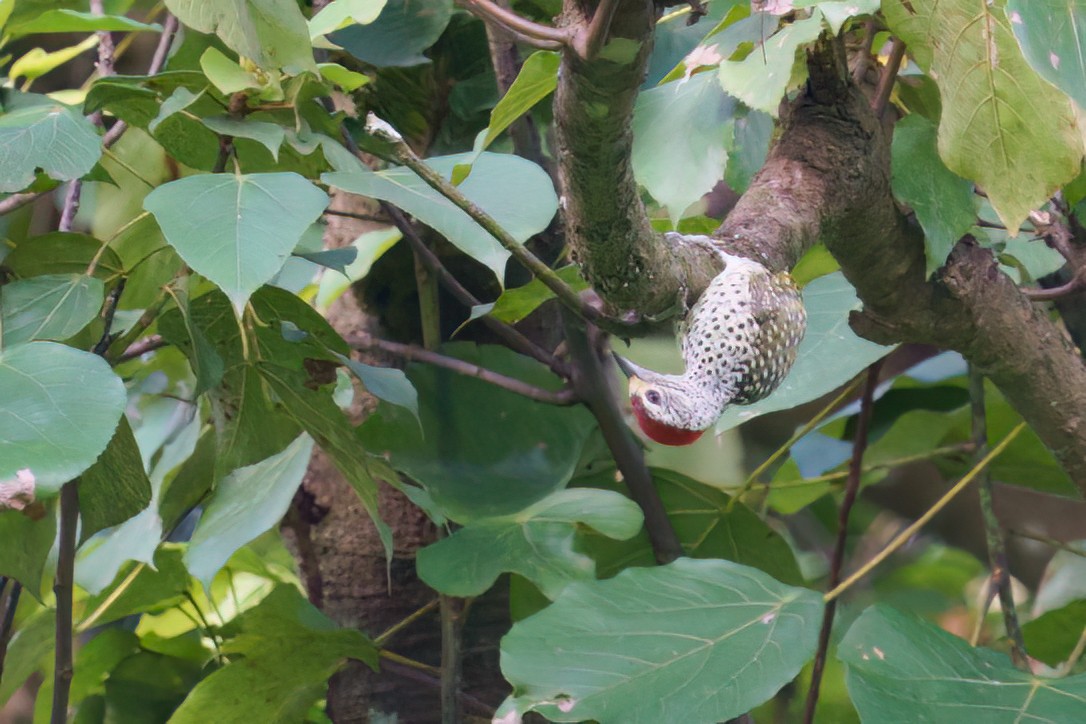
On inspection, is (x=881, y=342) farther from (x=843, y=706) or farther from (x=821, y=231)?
(x=843, y=706)

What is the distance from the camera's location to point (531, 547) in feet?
2.00

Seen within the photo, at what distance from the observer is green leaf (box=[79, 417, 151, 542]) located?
59 cm

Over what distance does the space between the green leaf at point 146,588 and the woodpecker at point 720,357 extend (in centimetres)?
51

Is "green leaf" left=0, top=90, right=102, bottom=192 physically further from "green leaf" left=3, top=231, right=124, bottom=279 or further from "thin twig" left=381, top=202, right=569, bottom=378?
"thin twig" left=381, top=202, right=569, bottom=378

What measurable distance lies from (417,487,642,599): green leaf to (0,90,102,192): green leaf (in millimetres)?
295

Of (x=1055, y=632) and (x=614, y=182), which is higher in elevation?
(x=614, y=182)

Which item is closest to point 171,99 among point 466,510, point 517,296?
point 517,296

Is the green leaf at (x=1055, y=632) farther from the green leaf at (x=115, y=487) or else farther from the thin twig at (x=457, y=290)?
the green leaf at (x=115, y=487)

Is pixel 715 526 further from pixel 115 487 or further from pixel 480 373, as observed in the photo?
pixel 115 487

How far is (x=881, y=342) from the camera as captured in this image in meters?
0.57

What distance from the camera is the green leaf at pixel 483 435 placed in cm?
72

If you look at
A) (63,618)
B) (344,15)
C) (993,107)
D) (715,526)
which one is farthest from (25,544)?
(993,107)

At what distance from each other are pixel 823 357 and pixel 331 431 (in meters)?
0.32

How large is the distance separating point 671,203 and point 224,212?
0.70ft
